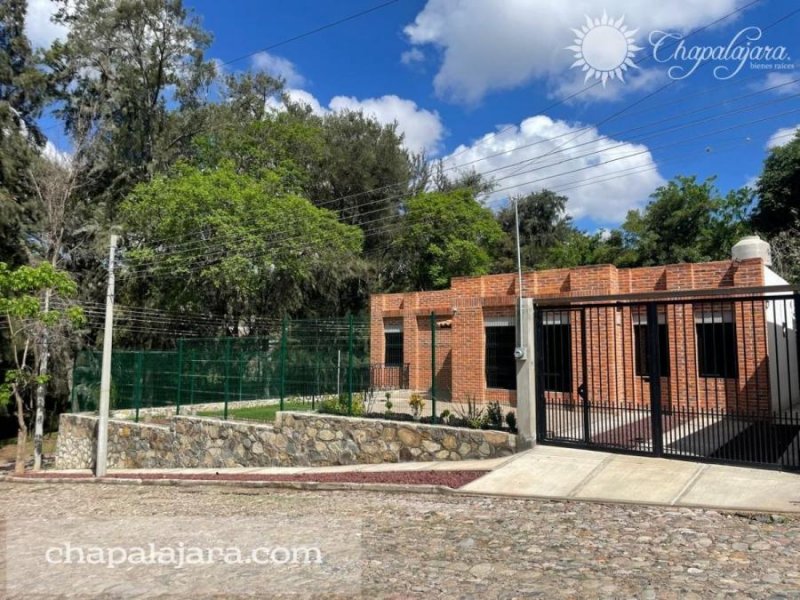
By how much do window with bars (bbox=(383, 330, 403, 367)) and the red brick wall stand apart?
357 millimetres

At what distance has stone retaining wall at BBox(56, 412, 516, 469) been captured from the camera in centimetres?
1033

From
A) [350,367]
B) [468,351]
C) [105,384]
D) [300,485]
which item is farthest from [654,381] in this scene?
[105,384]

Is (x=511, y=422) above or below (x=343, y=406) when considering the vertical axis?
below

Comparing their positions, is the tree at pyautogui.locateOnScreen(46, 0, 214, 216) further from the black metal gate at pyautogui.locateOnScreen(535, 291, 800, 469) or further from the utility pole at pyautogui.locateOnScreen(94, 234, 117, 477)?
the black metal gate at pyautogui.locateOnScreen(535, 291, 800, 469)

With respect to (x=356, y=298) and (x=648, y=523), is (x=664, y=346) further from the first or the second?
(x=356, y=298)

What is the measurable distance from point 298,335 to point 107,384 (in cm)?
573

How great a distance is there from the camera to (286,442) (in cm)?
1262

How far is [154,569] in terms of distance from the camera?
17.9ft

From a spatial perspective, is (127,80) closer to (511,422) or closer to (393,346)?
(393,346)

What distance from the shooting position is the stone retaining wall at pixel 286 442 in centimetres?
1033

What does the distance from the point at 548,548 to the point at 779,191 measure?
1150 inches

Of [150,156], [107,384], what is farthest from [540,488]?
[150,156]

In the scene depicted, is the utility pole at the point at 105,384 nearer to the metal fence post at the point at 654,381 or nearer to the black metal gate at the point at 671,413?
the black metal gate at the point at 671,413

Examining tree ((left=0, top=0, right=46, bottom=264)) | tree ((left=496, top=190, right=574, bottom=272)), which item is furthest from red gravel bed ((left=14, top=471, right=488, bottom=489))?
tree ((left=496, top=190, right=574, bottom=272))
